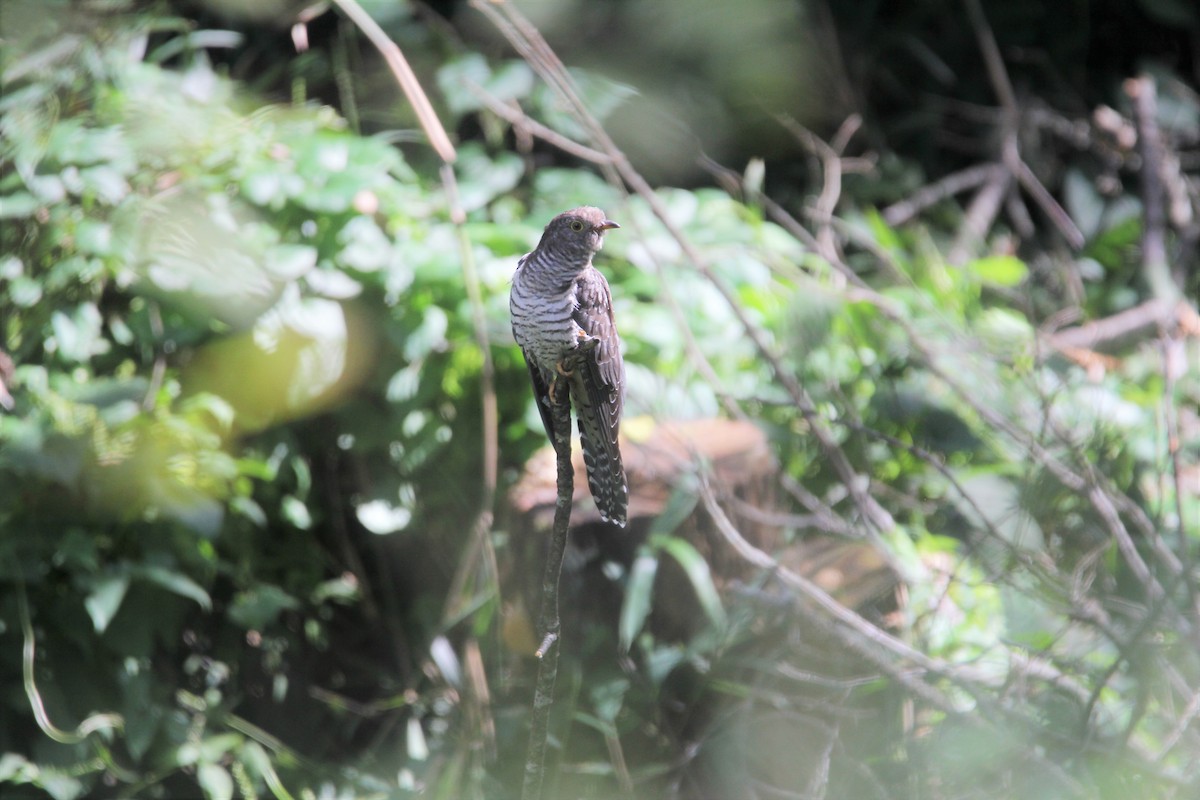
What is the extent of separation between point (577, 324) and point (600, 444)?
7.9 inches

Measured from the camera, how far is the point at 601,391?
1.38 metres

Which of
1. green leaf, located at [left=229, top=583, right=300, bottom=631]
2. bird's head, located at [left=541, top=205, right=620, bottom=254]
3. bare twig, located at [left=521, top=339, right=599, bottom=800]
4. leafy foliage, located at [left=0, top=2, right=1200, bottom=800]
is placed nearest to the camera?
bare twig, located at [left=521, top=339, right=599, bottom=800]

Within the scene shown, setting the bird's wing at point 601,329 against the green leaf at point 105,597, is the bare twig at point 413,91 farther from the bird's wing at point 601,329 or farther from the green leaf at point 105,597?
the green leaf at point 105,597

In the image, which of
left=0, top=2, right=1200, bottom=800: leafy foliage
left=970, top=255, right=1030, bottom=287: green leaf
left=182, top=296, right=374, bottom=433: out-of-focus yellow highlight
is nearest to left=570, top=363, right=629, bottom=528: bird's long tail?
left=0, top=2, right=1200, bottom=800: leafy foliage

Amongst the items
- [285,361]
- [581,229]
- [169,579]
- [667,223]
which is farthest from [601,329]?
[169,579]

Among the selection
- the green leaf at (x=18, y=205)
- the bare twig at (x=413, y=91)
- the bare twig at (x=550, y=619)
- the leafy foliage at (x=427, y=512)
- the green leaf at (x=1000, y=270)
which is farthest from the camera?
the green leaf at (x=1000, y=270)

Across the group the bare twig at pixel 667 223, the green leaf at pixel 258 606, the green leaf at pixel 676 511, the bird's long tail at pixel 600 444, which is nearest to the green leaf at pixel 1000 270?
the bare twig at pixel 667 223

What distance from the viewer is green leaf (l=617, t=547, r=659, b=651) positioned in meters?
2.06

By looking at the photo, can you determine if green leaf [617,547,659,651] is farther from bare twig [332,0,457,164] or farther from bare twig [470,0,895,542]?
bare twig [332,0,457,164]

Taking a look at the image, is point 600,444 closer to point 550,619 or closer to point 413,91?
point 550,619

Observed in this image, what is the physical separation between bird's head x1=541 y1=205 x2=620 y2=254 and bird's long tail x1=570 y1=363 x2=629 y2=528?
0.16m

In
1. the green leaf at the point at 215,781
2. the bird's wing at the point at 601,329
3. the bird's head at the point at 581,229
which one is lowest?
the green leaf at the point at 215,781

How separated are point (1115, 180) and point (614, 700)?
2835mm

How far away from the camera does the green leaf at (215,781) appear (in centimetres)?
213
